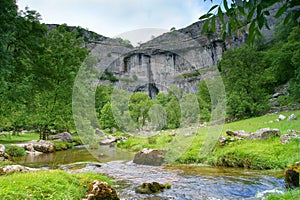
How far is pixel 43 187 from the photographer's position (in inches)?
175

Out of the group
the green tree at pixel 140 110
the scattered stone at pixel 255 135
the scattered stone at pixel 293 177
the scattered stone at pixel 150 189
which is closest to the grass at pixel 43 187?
the scattered stone at pixel 150 189

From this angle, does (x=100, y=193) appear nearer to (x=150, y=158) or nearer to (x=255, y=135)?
(x=150, y=158)

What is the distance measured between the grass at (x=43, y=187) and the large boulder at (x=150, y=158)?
591cm

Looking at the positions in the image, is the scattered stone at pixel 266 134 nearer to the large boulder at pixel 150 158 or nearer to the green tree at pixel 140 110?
the large boulder at pixel 150 158

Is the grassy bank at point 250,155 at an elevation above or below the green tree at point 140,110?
below

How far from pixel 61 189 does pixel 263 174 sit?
6205 mm

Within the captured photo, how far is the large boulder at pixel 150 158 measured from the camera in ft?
36.9

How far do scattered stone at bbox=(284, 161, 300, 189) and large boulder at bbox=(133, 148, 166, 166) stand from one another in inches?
231

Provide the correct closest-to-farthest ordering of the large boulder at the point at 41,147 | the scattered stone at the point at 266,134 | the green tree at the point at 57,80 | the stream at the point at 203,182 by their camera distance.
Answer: the stream at the point at 203,182
the scattered stone at the point at 266,134
the large boulder at the point at 41,147
the green tree at the point at 57,80

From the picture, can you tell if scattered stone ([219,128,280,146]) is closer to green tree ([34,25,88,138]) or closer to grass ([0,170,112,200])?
grass ([0,170,112,200])

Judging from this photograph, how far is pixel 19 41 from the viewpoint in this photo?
47.9 ft

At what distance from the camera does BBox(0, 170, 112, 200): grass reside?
3.95m

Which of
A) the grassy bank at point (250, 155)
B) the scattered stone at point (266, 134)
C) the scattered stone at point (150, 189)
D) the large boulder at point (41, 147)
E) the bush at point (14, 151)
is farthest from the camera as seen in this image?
the large boulder at point (41, 147)

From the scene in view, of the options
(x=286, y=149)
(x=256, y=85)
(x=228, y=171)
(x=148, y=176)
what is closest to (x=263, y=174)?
(x=228, y=171)
